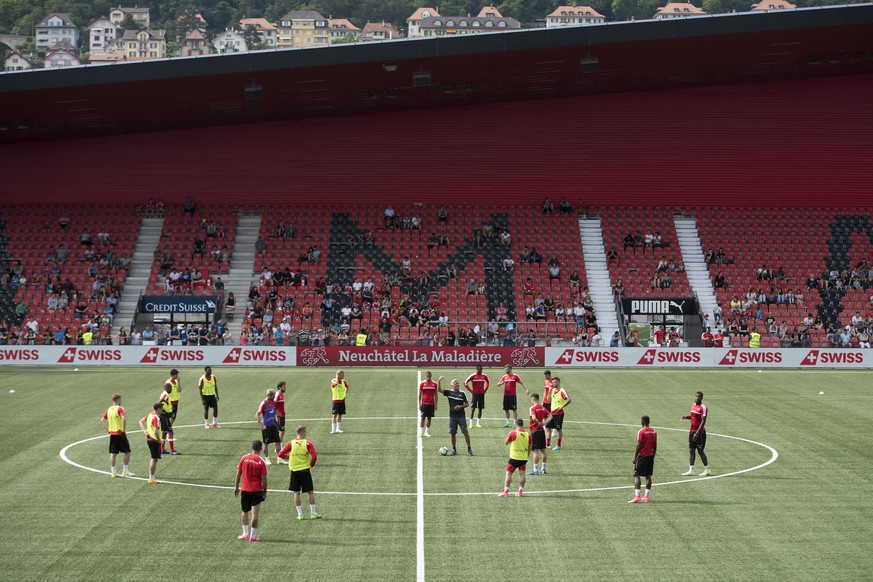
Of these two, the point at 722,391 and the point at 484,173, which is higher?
the point at 484,173

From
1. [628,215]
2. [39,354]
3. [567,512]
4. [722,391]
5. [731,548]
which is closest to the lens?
[731,548]

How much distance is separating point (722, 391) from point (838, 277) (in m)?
21.5

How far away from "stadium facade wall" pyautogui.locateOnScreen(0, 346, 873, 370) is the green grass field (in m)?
14.1

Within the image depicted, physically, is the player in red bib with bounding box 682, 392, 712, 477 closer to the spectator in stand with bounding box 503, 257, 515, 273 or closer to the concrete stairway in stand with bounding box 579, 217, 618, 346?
the concrete stairway in stand with bounding box 579, 217, 618, 346

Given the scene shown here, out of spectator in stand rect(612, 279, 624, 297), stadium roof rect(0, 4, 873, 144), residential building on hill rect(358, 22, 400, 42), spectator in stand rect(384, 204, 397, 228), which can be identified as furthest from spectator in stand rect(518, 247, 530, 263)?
residential building on hill rect(358, 22, 400, 42)

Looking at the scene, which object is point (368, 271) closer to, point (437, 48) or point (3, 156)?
point (437, 48)

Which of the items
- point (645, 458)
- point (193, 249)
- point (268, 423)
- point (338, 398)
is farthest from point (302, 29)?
point (645, 458)

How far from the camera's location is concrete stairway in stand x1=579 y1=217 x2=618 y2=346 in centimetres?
5591

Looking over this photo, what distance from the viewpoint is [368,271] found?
59.2 m

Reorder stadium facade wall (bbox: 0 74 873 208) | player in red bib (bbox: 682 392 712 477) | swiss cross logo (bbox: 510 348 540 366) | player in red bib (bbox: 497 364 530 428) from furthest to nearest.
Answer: stadium facade wall (bbox: 0 74 873 208) → swiss cross logo (bbox: 510 348 540 366) → player in red bib (bbox: 497 364 530 428) → player in red bib (bbox: 682 392 712 477)

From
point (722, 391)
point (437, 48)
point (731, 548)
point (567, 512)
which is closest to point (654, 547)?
point (731, 548)

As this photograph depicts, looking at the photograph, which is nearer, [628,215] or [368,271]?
[368,271]

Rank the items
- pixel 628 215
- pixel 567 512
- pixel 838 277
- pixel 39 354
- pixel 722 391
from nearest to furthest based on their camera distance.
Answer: pixel 567 512, pixel 722 391, pixel 39 354, pixel 838 277, pixel 628 215

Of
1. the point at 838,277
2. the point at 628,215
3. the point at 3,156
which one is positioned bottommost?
the point at 838,277
